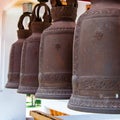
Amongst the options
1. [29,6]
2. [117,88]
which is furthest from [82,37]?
[29,6]

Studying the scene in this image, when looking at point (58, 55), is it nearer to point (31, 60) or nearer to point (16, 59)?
point (31, 60)

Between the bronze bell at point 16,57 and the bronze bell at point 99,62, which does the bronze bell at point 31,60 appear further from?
the bronze bell at point 99,62

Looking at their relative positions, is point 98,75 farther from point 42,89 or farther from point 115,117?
point 115,117

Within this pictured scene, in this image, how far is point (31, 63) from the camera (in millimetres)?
1069

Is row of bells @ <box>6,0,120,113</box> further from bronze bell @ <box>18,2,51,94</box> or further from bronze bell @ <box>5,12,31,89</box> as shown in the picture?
bronze bell @ <box>5,12,31,89</box>

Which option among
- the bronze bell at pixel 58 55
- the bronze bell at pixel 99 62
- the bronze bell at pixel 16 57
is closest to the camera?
the bronze bell at pixel 99 62

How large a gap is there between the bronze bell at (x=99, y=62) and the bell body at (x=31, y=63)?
0.36 metres

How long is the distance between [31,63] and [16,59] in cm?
20

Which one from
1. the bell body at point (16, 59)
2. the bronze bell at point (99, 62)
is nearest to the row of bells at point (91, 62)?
the bronze bell at point (99, 62)

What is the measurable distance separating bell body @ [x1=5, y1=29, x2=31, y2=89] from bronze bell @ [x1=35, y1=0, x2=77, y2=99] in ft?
1.09

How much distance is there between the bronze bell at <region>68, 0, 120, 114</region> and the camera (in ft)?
2.20

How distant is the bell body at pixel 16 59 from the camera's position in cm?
124

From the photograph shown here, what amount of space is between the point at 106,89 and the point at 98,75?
33 mm

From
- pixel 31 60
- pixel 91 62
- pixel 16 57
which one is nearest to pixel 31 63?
pixel 31 60
